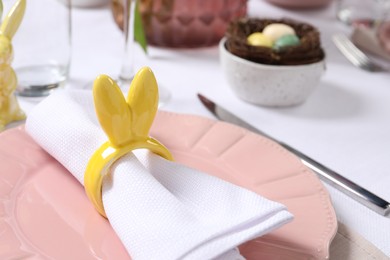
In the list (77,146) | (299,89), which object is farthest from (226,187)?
(299,89)

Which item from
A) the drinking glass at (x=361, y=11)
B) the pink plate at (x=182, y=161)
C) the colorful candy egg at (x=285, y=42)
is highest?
the colorful candy egg at (x=285, y=42)

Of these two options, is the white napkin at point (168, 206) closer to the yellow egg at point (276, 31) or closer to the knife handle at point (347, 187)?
the knife handle at point (347, 187)

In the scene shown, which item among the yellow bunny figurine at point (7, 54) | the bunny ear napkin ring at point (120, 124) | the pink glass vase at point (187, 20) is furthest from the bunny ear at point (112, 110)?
the pink glass vase at point (187, 20)

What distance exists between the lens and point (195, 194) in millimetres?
403

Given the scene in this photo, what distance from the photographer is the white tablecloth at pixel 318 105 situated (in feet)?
1.81

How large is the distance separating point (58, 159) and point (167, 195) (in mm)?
126

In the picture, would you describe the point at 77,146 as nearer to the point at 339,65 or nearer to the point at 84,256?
the point at 84,256

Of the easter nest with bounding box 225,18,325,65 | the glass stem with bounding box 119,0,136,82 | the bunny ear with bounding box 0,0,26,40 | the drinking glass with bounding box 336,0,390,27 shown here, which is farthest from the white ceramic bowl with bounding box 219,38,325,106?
the drinking glass with bounding box 336,0,390,27

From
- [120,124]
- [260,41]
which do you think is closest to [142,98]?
[120,124]

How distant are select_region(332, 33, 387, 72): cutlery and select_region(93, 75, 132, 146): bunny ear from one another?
0.49m

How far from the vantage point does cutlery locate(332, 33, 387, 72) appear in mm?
807

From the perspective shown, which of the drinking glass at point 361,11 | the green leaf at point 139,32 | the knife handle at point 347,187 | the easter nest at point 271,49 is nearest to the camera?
the knife handle at point 347,187

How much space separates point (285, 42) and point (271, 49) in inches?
0.8

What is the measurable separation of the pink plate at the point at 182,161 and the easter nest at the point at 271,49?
0.44 ft
